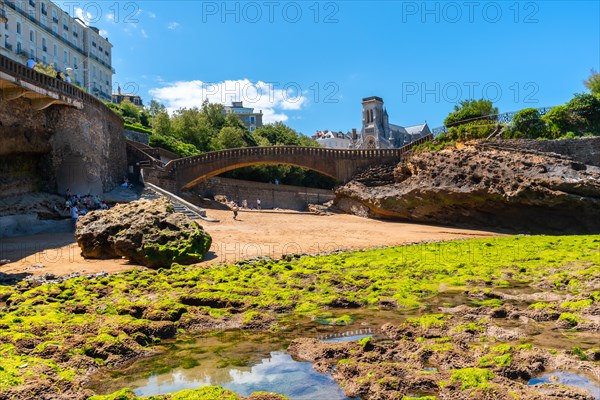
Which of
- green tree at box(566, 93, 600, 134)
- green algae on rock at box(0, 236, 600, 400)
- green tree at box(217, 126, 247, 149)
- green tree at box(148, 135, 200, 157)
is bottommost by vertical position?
green algae on rock at box(0, 236, 600, 400)

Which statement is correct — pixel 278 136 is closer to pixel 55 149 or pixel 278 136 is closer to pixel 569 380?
pixel 55 149

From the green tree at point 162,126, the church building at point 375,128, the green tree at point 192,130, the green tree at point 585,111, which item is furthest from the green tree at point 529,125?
the church building at point 375,128

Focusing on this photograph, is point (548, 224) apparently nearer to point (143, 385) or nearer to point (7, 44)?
point (143, 385)

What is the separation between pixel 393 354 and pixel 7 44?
56.5 meters

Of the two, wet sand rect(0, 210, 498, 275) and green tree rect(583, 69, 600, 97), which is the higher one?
green tree rect(583, 69, 600, 97)

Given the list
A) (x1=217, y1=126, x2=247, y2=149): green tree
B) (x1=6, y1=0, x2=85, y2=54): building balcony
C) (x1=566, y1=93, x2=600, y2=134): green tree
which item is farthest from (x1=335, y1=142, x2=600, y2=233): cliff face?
(x1=6, y1=0, x2=85, y2=54): building balcony

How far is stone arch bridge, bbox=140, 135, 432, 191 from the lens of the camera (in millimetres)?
38656

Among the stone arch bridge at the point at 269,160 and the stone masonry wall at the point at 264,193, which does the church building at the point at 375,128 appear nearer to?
the stone masonry wall at the point at 264,193

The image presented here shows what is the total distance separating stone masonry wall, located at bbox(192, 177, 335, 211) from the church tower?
4588 cm

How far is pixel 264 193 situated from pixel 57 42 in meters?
35.1

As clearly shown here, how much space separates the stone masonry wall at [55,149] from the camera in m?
23.2

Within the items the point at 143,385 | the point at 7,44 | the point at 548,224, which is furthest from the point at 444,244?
the point at 7,44

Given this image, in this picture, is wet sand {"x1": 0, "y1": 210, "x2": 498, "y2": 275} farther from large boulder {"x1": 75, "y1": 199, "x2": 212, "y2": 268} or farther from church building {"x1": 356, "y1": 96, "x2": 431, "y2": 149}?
church building {"x1": 356, "y1": 96, "x2": 431, "y2": 149}

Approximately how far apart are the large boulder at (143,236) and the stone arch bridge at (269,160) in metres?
20.8
